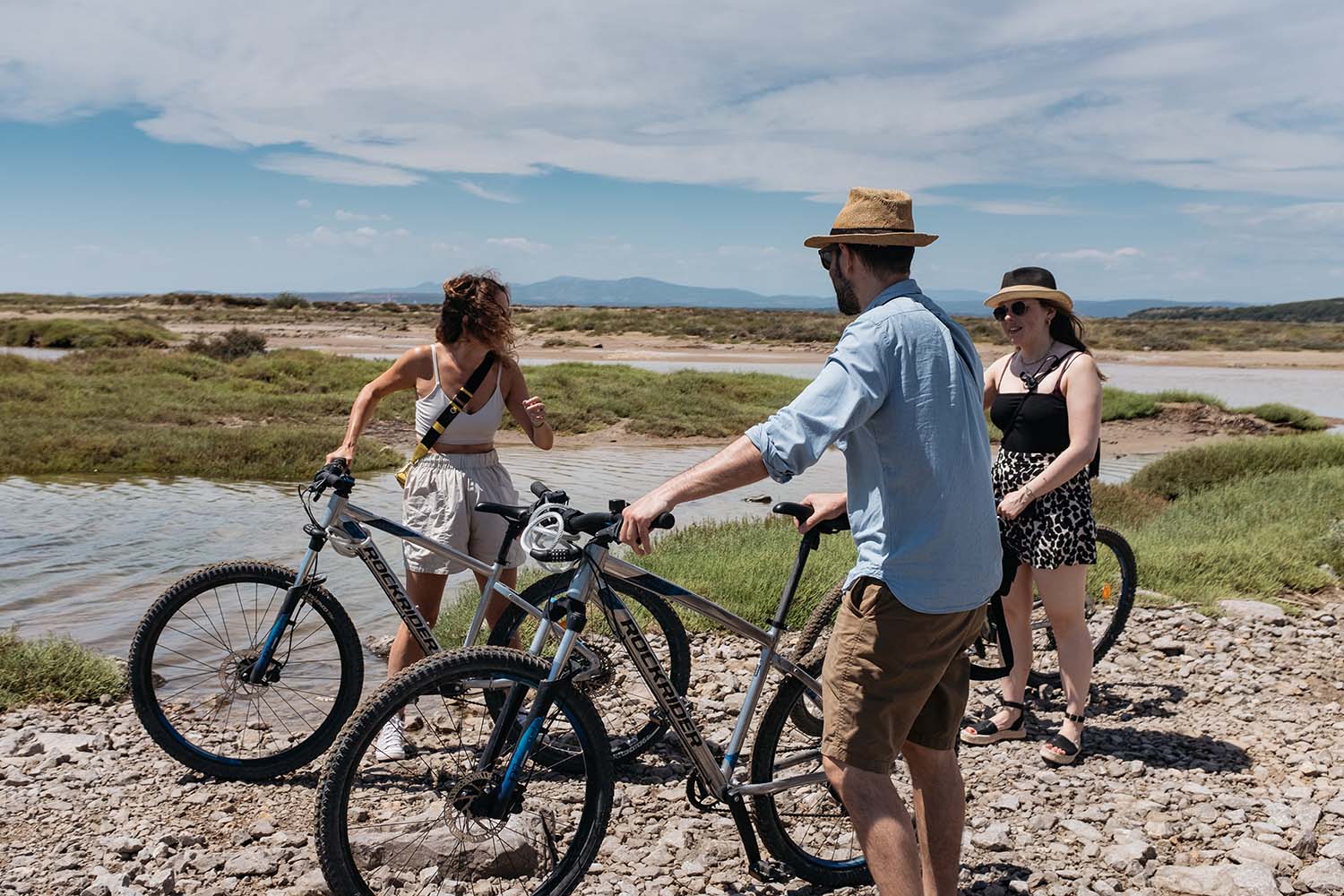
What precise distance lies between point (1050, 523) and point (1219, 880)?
5.66 ft

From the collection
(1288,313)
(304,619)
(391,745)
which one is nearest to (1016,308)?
(391,745)

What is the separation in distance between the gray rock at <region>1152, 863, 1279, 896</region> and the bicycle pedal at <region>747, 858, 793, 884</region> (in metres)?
1.39

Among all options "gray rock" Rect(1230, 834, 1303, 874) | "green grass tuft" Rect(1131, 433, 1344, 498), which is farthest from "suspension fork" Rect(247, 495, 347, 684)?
"green grass tuft" Rect(1131, 433, 1344, 498)

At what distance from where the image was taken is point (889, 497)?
9.50ft

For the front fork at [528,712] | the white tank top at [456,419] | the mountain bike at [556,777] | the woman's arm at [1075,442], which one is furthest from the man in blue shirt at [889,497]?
the white tank top at [456,419]

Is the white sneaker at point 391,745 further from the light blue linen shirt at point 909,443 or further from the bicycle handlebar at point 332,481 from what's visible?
the light blue linen shirt at point 909,443

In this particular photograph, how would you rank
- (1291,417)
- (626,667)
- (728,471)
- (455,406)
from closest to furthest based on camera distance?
(728,471) < (455,406) < (626,667) < (1291,417)

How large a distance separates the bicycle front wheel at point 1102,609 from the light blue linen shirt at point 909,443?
2.95 meters

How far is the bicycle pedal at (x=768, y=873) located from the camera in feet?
12.9

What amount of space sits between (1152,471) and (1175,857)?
13342mm

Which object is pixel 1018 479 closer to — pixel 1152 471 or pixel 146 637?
pixel 146 637

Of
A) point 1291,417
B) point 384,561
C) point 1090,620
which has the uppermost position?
point 384,561

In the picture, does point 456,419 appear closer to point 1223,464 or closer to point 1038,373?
point 1038,373

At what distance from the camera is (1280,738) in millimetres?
5578
